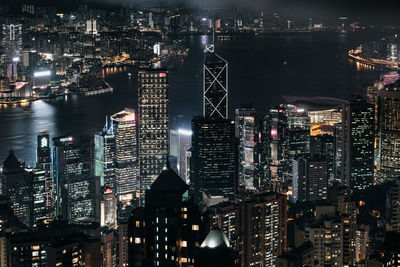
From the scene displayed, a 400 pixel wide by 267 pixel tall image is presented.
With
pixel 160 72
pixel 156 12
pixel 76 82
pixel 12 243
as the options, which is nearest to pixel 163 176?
pixel 12 243

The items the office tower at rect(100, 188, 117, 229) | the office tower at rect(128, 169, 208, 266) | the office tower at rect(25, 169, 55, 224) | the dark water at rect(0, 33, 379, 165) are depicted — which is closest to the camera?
the office tower at rect(128, 169, 208, 266)

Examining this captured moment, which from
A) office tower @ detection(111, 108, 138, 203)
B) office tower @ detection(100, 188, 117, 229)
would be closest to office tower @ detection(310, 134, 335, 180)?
office tower @ detection(111, 108, 138, 203)

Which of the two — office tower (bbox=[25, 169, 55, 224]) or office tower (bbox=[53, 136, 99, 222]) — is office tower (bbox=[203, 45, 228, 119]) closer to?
office tower (bbox=[53, 136, 99, 222])

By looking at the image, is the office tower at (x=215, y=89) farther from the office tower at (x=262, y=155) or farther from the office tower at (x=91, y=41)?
the office tower at (x=91, y=41)

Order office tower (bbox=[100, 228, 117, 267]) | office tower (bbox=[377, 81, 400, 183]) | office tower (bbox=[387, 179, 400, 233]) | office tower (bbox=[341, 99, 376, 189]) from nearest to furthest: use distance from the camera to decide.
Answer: office tower (bbox=[100, 228, 117, 267]) → office tower (bbox=[387, 179, 400, 233]) → office tower (bbox=[341, 99, 376, 189]) → office tower (bbox=[377, 81, 400, 183])

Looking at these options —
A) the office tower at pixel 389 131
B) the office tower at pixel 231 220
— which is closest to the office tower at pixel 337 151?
the office tower at pixel 389 131
